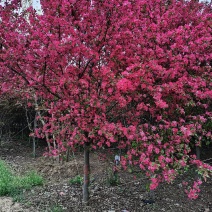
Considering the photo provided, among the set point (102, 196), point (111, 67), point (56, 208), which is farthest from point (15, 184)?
point (111, 67)

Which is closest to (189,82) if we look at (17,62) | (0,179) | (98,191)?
(17,62)

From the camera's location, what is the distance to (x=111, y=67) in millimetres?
3887

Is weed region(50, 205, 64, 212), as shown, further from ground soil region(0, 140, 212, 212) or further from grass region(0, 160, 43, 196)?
grass region(0, 160, 43, 196)

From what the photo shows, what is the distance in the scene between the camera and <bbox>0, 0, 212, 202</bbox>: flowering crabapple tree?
3.42m

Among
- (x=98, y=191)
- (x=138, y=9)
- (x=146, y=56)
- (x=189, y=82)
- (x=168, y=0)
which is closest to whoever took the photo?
(x=189, y=82)

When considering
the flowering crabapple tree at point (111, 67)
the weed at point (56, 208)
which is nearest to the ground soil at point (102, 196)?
the weed at point (56, 208)

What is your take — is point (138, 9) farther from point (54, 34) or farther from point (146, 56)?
point (54, 34)

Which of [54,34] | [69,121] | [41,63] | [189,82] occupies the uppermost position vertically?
[54,34]

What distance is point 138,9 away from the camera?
4.29 meters

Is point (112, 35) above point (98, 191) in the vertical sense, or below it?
above

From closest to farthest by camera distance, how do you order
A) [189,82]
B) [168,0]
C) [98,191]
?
[189,82] → [168,0] → [98,191]

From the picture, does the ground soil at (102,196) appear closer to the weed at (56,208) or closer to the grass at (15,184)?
the weed at (56,208)

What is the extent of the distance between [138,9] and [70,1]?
125cm

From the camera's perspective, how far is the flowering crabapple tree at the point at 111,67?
3416 millimetres
